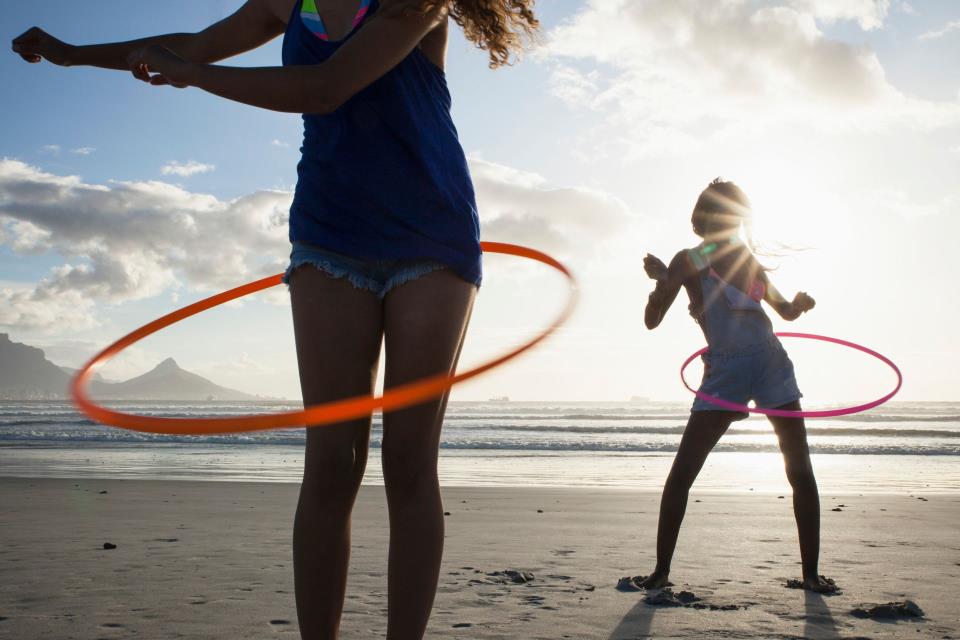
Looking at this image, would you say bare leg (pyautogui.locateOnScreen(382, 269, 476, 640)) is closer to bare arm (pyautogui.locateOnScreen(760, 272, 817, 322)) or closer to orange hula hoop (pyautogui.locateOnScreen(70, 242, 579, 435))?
orange hula hoop (pyautogui.locateOnScreen(70, 242, 579, 435))

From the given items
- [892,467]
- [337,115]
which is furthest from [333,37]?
[892,467]

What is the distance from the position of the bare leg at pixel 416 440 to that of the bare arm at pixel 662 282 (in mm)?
1964

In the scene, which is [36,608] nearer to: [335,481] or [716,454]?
[335,481]

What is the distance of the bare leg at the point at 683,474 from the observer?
4102 millimetres

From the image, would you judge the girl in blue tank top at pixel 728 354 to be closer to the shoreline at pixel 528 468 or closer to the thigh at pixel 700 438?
the thigh at pixel 700 438

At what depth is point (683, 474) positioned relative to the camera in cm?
412

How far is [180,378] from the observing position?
143750 mm

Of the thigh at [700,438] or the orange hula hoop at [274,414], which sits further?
the thigh at [700,438]

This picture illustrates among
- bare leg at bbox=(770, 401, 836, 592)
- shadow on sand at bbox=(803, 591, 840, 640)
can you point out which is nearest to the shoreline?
bare leg at bbox=(770, 401, 836, 592)

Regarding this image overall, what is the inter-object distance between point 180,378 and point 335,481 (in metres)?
151

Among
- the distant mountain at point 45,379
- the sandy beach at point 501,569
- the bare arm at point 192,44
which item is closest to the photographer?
the bare arm at point 192,44

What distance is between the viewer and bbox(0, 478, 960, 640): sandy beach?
11.0 feet

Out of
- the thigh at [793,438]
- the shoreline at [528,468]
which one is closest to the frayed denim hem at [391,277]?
the thigh at [793,438]

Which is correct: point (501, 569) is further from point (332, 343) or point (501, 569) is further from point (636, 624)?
point (332, 343)
